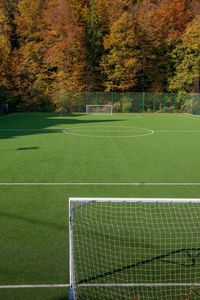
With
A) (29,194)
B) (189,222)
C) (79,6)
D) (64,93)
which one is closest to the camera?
(189,222)

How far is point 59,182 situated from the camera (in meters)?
9.77

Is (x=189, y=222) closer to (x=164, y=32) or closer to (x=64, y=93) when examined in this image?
(x=64, y=93)

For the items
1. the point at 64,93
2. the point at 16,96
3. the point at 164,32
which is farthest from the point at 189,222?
the point at 164,32

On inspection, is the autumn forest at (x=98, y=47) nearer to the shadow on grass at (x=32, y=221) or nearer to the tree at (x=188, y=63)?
the tree at (x=188, y=63)

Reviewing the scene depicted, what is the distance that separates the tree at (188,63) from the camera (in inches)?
1747

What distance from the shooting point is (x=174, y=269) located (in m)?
5.18

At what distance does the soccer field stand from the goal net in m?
0.26

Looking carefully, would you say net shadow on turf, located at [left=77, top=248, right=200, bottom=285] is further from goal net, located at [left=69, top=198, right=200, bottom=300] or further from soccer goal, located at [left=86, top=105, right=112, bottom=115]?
soccer goal, located at [left=86, top=105, right=112, bottom=115]

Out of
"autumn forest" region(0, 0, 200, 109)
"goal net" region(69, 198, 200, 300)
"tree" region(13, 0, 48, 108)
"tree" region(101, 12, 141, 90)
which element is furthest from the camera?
"tree" region(101, 12, 141, 90)

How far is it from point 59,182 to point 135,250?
14.2 ft

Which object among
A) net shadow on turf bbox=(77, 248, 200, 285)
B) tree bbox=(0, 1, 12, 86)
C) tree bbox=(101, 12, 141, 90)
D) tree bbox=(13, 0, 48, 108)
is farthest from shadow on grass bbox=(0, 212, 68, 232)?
tree bbox=(101, 12, 141, 90)

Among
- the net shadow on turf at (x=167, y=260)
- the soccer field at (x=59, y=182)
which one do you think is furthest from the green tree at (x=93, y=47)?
the net shadow on turf at (x=167, y=260)

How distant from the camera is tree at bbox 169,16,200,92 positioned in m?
44.4

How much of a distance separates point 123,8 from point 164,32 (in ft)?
20.8
